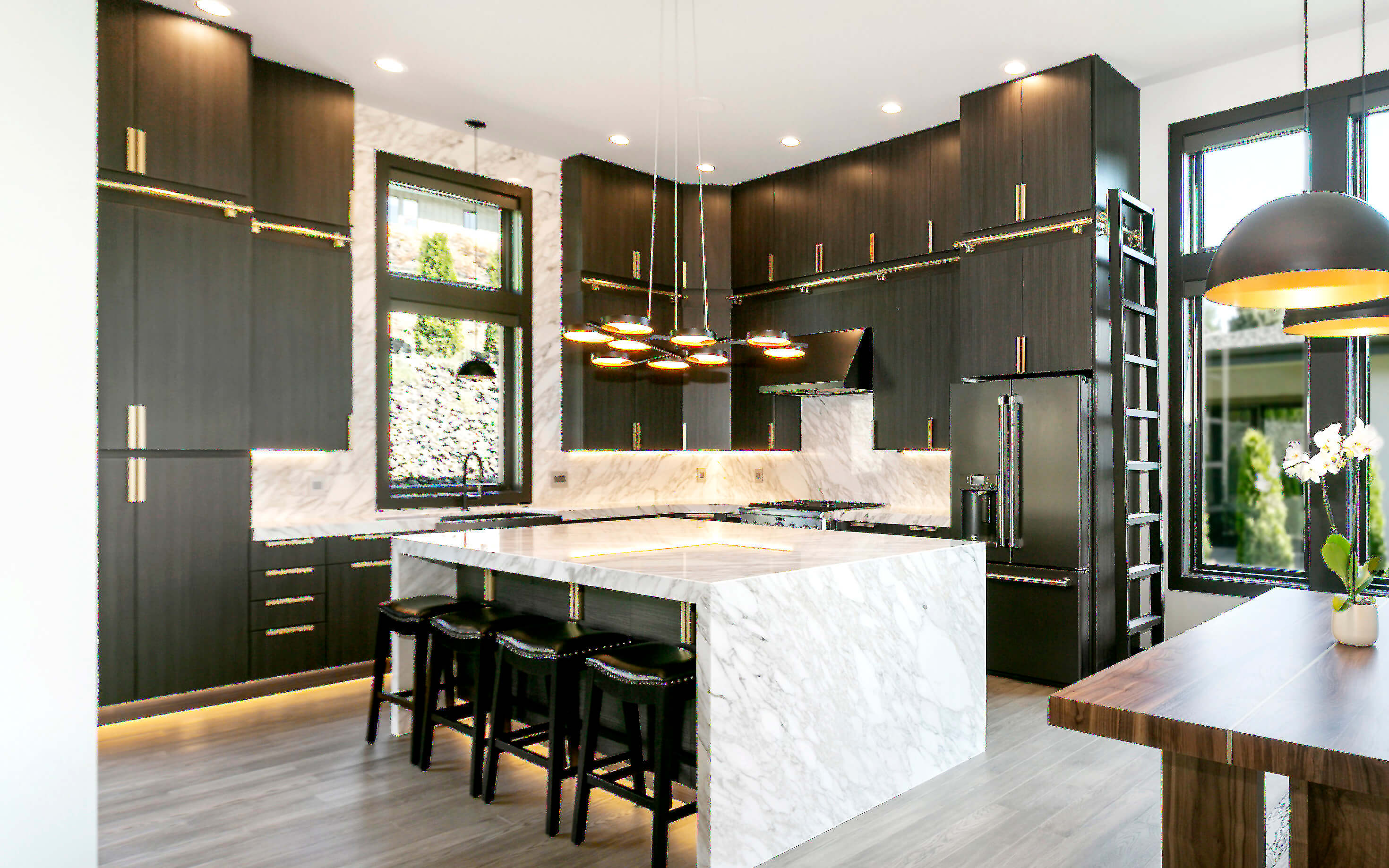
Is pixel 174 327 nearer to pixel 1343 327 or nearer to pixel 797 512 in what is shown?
pixel 797 512

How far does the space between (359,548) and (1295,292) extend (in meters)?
4.40

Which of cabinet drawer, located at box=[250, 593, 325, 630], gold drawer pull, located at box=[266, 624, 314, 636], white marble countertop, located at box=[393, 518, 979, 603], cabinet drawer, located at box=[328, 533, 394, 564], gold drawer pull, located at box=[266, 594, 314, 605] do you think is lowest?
gold drawer pull, located at box=[266, 624, 314, 636]

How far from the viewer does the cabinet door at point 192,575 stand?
13.2ft

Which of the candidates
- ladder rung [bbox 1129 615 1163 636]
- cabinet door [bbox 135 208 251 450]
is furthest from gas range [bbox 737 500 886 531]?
cabinet door [bbox 135 208 251 450]

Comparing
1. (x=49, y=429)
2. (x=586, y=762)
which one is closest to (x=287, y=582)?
(x=586, y=762)

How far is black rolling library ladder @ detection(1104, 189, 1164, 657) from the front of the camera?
4598mm

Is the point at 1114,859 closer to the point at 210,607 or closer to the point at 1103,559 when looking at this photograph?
the point at 1103,559

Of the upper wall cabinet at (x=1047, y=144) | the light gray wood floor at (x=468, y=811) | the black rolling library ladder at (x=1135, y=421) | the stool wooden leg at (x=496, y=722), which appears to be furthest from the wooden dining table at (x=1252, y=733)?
the upper wall cabinet at (x=1047, y=144)

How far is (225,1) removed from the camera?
3990 millimetres

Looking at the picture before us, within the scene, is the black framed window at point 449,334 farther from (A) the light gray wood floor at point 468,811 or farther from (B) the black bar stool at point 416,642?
(A) the light gray wood floor at point 468,811

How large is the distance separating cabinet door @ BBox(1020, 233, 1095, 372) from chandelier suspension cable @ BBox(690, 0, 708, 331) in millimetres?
1857

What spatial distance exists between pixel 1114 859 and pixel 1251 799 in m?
1.10

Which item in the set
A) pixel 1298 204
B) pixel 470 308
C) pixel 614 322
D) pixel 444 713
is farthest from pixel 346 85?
pixel 1298 204

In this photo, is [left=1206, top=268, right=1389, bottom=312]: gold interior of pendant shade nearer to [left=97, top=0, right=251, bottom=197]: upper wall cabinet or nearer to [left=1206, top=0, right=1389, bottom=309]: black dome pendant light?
[left=1206, top=0, right=1389, bottom=309]: black dome pendant light
